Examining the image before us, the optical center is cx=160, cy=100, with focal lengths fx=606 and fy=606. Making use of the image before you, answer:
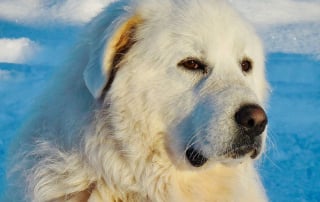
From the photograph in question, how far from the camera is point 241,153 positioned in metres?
3.76

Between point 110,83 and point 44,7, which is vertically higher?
point 110,83

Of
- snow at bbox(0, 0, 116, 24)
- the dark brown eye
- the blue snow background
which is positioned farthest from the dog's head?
snow at bbox(0, 0, 116, 24)

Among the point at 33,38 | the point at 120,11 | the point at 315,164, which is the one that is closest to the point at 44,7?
the point at 33,38

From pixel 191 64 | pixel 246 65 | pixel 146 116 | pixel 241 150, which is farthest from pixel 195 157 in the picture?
pixel 246 65

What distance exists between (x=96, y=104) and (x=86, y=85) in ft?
0.57

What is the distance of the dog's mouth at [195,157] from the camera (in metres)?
3.81

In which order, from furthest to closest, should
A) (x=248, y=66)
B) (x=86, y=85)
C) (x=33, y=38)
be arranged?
1. (x=33, y=38)
2. (x=248, y=66)
3. (x=86, y=85)

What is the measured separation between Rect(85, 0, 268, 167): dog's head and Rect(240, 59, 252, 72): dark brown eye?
12 centimetres

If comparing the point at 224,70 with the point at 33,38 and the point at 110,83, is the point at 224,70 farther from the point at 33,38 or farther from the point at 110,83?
the point at 33,38

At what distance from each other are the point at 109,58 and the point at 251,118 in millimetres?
918

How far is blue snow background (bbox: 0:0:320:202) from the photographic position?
764 cm

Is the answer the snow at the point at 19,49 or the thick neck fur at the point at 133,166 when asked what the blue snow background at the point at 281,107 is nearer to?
the snow at the point at 19,49

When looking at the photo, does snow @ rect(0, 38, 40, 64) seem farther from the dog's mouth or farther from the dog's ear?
the dog's mouth

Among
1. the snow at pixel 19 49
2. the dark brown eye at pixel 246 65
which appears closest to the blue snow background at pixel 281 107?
the snow at pixel 19 49
